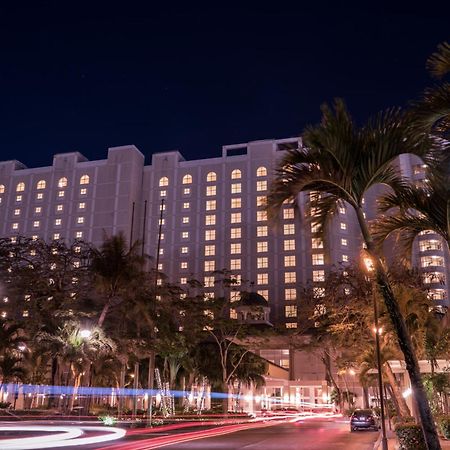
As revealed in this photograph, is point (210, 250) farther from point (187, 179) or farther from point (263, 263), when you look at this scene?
point (187, 179)

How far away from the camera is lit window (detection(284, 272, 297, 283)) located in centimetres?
11675

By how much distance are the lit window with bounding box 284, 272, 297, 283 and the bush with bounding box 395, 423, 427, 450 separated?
9973 cm

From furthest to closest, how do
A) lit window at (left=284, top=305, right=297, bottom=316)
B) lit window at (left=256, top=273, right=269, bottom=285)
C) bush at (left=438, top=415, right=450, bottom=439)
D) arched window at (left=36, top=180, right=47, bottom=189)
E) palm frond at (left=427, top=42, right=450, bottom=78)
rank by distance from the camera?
arched window at (left=36, top=180, right=47, bottom=189) → lit window at (left=256, top=273, right=269, bottom=285) → lit window at (left=284, top=305, right=297, bottom=316) → bush at (left=438, top=415, right=450, bottom=439) → palm frond at (left=427, top=42, right=450, bottom=78)

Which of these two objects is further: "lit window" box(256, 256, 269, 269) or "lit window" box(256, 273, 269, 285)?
"lit window" box(256, 256, 269, 269)

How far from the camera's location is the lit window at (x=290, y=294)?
116 meters

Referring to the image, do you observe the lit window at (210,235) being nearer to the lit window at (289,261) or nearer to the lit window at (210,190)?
the lit window at (210,190)

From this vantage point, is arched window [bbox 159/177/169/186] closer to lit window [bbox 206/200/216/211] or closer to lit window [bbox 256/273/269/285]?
lit window [bbox 206/200/216/211]

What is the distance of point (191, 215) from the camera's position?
417ft

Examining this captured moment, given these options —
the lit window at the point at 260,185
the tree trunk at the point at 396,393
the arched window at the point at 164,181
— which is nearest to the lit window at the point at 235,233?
the lit window at the point at 260,185

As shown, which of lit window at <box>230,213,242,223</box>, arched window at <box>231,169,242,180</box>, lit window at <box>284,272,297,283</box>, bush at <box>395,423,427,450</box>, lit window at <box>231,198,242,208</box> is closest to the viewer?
bush at <box>395,423,427,450</box>

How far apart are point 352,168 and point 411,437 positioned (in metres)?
9.87

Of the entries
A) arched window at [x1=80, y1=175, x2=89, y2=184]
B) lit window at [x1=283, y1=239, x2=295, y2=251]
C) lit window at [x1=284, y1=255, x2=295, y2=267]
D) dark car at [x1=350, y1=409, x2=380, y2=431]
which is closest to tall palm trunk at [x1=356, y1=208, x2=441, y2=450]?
dark car at [x1=350, y1=409, x2=380, y2=431]

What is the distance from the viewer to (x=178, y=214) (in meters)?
128

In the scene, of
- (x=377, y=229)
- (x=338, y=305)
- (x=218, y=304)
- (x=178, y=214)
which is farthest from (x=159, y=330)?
(x=178, y=214)
